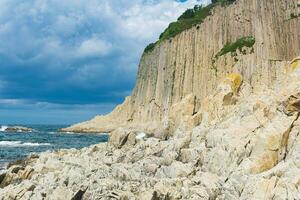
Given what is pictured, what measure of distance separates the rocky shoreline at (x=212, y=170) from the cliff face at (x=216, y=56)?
46892 mm

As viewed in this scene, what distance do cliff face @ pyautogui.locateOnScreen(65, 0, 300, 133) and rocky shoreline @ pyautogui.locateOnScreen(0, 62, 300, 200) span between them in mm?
46892

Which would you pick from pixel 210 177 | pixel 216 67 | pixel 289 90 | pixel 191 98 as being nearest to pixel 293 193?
Result: pixel 210 177

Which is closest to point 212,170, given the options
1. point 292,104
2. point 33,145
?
point 292,104

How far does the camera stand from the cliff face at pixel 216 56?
89062mm

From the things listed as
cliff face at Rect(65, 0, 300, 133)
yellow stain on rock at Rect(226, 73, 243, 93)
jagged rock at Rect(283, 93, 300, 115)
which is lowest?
jagged rock at Rect(283, 93, 300, 115)

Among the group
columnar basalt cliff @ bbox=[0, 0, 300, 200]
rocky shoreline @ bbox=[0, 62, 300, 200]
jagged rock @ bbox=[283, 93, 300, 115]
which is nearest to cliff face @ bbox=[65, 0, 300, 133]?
columnar basalt cliff @ bbox=[0, 0, 300, 200]

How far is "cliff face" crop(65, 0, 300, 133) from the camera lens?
89062 millimetres

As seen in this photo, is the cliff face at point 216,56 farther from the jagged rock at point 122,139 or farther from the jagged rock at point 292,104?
the jagged rock at point 292,104

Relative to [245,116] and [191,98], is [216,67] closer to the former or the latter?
[191,98]

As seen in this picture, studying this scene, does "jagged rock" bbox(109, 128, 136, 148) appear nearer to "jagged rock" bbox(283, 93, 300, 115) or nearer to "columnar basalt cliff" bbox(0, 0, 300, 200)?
"columnar basalt cliff" bbox(0, 0, 300, 200)

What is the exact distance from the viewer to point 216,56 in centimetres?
9819

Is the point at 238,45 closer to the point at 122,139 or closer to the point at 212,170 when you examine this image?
the point at 122,139

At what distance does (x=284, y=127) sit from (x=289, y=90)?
3114 mm

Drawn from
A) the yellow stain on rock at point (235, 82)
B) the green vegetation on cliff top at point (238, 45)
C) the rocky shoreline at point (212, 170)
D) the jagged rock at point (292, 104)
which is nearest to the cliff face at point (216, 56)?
the green vegetation on cliff top at point (238, 45)
